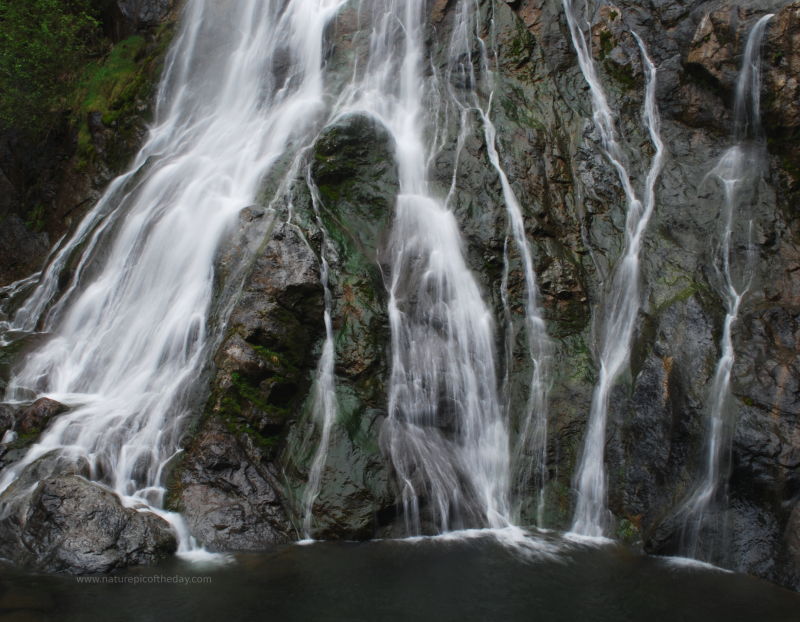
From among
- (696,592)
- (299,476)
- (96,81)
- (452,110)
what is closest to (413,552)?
(299,476)

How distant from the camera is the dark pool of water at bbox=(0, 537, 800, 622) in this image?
6.27 meters

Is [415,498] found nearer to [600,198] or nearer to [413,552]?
[413,552]

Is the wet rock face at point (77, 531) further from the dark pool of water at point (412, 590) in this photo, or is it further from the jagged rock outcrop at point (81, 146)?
the jagged rock outcrop at point (81, 146)

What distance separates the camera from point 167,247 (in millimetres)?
10992

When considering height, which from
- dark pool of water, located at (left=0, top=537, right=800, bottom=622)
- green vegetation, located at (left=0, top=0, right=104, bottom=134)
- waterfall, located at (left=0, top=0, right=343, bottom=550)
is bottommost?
dark pool of water, located at (left=0, top=537, right=800, bottom=622)

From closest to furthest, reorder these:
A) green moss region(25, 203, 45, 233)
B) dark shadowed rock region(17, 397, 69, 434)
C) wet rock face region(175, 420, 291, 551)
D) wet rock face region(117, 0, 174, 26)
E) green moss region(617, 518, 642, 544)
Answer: wet rock face region(175, 420, 291, 551)
green moss region(617, 518, 642, 544)
dark shadowed rock region(17, 397, 69, 434)
green moss region(25, 203, 45, 233)
wet rock face region(117, 0, 174, 26)

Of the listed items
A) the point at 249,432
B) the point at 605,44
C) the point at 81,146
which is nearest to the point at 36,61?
the point at 81,146

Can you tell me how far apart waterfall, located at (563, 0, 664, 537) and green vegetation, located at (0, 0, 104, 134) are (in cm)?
1268

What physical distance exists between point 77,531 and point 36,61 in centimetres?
1363

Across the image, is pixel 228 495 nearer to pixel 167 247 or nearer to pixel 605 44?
pixel 167 247

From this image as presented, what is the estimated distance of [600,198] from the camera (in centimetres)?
1066

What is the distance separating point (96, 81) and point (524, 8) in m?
10.6

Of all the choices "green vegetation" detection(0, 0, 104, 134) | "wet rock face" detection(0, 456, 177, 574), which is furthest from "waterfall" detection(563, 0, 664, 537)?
"green vegetation" detection(0, 0, 104, 134)

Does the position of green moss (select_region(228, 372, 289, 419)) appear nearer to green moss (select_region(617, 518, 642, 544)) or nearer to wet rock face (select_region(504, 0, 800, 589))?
wet rock face (select_region(504, 0, 800, 589))
